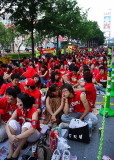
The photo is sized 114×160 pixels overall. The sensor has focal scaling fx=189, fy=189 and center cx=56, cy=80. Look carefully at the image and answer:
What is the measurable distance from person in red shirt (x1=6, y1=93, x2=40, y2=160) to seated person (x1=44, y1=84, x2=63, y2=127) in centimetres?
89

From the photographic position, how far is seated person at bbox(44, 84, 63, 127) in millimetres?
4574

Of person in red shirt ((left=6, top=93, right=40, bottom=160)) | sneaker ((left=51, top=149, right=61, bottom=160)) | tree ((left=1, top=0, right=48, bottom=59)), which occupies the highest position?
tree ((left=1, top=0, right=48, bottom=59))

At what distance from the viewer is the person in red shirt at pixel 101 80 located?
797 centimetres

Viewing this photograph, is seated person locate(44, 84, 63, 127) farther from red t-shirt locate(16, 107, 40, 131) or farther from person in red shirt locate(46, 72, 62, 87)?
person in red shirt locate(46, 72, 62, 87)

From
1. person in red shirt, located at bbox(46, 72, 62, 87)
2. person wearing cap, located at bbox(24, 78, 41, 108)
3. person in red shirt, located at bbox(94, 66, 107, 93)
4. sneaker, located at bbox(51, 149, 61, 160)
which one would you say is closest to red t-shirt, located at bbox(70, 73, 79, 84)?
person in red shirt, located at bbox(46, 72, 62, 87)

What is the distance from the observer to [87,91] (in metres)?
5.08

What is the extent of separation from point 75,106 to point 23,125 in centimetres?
149

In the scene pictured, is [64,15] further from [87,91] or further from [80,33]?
[87,91]

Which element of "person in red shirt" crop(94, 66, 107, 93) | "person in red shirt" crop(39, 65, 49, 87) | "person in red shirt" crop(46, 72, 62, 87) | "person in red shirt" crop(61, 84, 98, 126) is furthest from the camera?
"person in red shirt" crop(39, 65, 49, 87)

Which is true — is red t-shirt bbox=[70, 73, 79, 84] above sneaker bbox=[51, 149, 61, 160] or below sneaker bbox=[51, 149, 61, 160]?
above

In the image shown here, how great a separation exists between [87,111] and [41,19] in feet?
39.5

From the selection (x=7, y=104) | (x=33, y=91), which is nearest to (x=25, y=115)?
(x=7, y=104)

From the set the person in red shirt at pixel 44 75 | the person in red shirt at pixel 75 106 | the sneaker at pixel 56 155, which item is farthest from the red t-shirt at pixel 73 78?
the sneaker at pixel 56 155

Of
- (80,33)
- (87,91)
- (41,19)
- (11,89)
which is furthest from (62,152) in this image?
(80,33)
